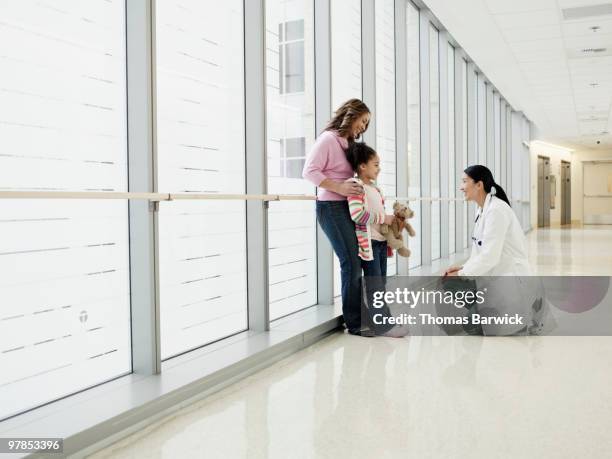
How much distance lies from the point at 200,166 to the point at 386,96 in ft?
12.1

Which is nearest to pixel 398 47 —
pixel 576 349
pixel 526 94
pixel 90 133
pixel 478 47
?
pixel 478 47

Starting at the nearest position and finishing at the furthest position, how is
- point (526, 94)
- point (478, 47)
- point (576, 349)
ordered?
point (576, 349) → point (478, 47) → point (526, 94)

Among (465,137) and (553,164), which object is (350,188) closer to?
(465,137)

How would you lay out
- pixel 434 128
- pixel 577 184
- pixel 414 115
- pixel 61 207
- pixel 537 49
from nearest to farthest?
pixel 61 207, pixel 414 115, pixel 537 49, pixel 434 128, pixel 577 184

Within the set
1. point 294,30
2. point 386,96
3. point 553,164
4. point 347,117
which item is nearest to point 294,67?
point 294,30

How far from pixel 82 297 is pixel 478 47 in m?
7.14

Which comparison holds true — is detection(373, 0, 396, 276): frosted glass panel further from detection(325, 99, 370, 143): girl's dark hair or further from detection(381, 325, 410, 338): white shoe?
detection(381, 325, 410, 338): white shoe

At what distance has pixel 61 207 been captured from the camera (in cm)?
250

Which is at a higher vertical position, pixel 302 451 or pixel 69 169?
pixel 69 169

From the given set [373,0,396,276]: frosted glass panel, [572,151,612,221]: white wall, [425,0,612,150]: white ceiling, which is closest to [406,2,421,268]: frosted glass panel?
[425,0,612,150]: white ceiling

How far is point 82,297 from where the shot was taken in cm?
261

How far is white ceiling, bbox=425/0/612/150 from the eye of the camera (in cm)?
676

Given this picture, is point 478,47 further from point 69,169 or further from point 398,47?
point 69,169

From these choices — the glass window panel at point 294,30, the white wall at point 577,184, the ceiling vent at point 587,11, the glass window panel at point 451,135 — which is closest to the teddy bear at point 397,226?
the glass window panel at point 294,30
